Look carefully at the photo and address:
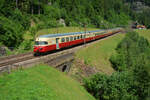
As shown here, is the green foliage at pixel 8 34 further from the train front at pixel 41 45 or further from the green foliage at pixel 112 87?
the green foliage at pixel 112 87

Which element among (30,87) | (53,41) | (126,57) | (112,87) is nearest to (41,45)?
(53,41)

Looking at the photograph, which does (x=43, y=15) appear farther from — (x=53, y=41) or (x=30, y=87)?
(x=30, y=87)

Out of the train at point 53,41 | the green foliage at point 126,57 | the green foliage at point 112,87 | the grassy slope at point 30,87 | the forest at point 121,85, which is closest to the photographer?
the grassy slope at point 30,87

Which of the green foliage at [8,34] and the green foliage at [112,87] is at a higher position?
the green foliage at [8,34]

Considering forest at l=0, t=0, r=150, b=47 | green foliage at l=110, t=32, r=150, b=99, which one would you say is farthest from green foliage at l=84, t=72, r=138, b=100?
forest at l=0, t=0, r=150, b=47

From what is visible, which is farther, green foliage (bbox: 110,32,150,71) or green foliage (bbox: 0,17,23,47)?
green foliage (bbox: 110,32,150,71)

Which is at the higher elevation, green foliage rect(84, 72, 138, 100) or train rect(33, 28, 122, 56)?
train rect(33, 28, 122, 56)

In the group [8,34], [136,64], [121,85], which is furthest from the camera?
[8,34]

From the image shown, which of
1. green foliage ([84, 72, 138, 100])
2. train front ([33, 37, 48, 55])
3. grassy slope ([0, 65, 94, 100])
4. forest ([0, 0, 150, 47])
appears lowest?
green foliage ([84, 72, 138, 100])

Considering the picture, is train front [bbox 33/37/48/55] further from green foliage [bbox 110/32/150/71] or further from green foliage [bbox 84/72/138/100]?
green foliage [bbox 110/32/150/71]

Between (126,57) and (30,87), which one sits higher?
(30,87)

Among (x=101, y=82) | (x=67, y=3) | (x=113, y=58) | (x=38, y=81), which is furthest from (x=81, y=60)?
(x=67, y=3)

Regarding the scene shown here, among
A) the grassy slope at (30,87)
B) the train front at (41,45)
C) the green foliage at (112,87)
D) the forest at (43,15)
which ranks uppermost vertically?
the forest at (43,15)

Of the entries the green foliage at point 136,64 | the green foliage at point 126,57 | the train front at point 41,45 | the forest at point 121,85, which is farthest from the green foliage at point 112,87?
the green foliage at point 126,57
